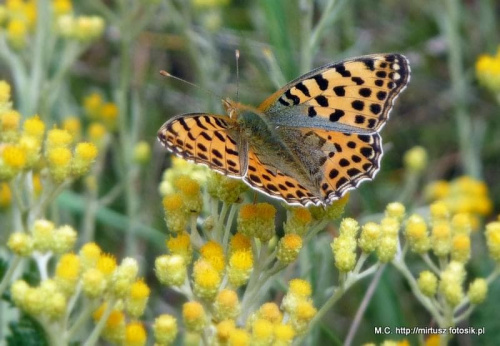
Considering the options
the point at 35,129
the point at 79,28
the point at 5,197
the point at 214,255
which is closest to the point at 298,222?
the point at 214,255

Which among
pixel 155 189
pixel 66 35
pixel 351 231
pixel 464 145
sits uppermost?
pixel 66 35

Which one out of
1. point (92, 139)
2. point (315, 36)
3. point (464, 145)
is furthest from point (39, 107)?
point (464, 145)

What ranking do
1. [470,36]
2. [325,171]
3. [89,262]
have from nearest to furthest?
[89,262], [325,171], [470,36]

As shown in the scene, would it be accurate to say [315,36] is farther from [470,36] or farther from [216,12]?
[470,36]

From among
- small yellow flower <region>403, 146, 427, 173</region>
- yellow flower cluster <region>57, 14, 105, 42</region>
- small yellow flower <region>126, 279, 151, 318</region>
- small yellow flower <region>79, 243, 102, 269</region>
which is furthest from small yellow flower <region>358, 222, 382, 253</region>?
yellow flower cluster <region>57, 14, 105, 42</region>

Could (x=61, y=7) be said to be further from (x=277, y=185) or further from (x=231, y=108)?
(x=277, y=185)

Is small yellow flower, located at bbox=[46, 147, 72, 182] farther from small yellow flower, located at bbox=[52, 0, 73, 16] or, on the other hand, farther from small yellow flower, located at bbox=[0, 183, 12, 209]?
small yellow flower, located at bbox=[52, 0, 73, 16]
